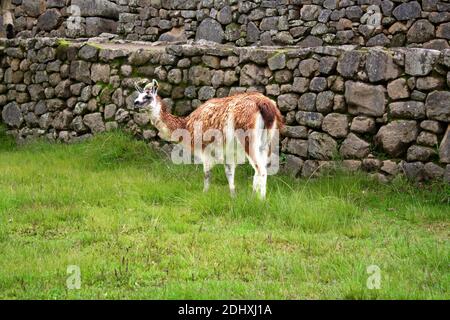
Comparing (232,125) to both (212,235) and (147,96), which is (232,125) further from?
(212,235)

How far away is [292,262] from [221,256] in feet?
1.91

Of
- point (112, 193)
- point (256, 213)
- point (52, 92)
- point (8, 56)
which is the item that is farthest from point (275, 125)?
point (8, 56)

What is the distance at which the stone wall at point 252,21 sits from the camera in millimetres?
10086

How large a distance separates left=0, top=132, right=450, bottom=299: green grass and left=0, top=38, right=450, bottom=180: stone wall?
49 cm

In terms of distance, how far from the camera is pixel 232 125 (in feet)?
23.7

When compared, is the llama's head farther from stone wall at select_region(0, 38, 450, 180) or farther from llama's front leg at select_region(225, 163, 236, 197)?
stone wall at select_region(0, 38, 450, 180)

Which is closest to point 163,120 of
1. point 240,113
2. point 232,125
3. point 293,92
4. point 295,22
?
point 232,125

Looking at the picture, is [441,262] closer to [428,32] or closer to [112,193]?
→ [112,193]

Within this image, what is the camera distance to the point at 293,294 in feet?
15.4

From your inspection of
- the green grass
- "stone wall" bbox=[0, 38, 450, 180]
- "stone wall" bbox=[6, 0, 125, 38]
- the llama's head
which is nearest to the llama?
the llama's head

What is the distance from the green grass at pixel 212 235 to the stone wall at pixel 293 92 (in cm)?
49

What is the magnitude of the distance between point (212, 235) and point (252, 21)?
6.65 metres

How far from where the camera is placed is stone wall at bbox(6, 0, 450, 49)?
10086mm

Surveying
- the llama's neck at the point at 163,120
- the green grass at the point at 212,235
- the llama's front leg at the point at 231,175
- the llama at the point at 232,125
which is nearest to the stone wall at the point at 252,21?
the green grass at the point at 212,235
